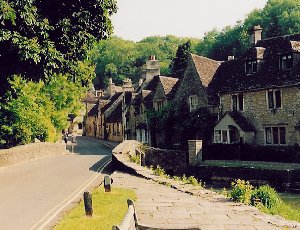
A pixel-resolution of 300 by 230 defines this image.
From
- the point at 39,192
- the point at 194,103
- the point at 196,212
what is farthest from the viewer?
the point at 194,103

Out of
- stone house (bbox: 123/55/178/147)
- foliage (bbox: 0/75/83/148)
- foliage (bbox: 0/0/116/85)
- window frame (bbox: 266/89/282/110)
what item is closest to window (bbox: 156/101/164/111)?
stone house (bbox: 123/55/178/147)

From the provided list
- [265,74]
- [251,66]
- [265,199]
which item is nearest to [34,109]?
[251,66]

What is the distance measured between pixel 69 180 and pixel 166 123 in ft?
83.4

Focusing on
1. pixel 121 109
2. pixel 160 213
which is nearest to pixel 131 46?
pixel 121 109

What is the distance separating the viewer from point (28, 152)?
3108 centimetres

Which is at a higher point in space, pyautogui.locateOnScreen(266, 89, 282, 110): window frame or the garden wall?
pyautogui.locateOnScreen(266, 89, 282, 110): window frame

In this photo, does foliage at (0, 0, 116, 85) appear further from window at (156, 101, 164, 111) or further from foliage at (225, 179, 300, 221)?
window at (156, 101, 164, 111)

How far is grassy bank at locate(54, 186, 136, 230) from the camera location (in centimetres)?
1021

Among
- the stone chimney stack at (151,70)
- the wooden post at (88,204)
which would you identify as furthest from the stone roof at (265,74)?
the wooden post at (88,204)

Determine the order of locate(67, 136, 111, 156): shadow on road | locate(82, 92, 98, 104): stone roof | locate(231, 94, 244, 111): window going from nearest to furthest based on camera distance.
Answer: locate(231, 94, 244, 111): window → locate(67, 136, 111, 156): shadow on road → locate(82, 92, 98, 104): stone roof

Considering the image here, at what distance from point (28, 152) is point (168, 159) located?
11.6 metres

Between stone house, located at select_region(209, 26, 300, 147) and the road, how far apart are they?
1617 cm

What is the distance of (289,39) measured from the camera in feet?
124

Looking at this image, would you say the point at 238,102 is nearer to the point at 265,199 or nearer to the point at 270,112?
the point at 270,112
